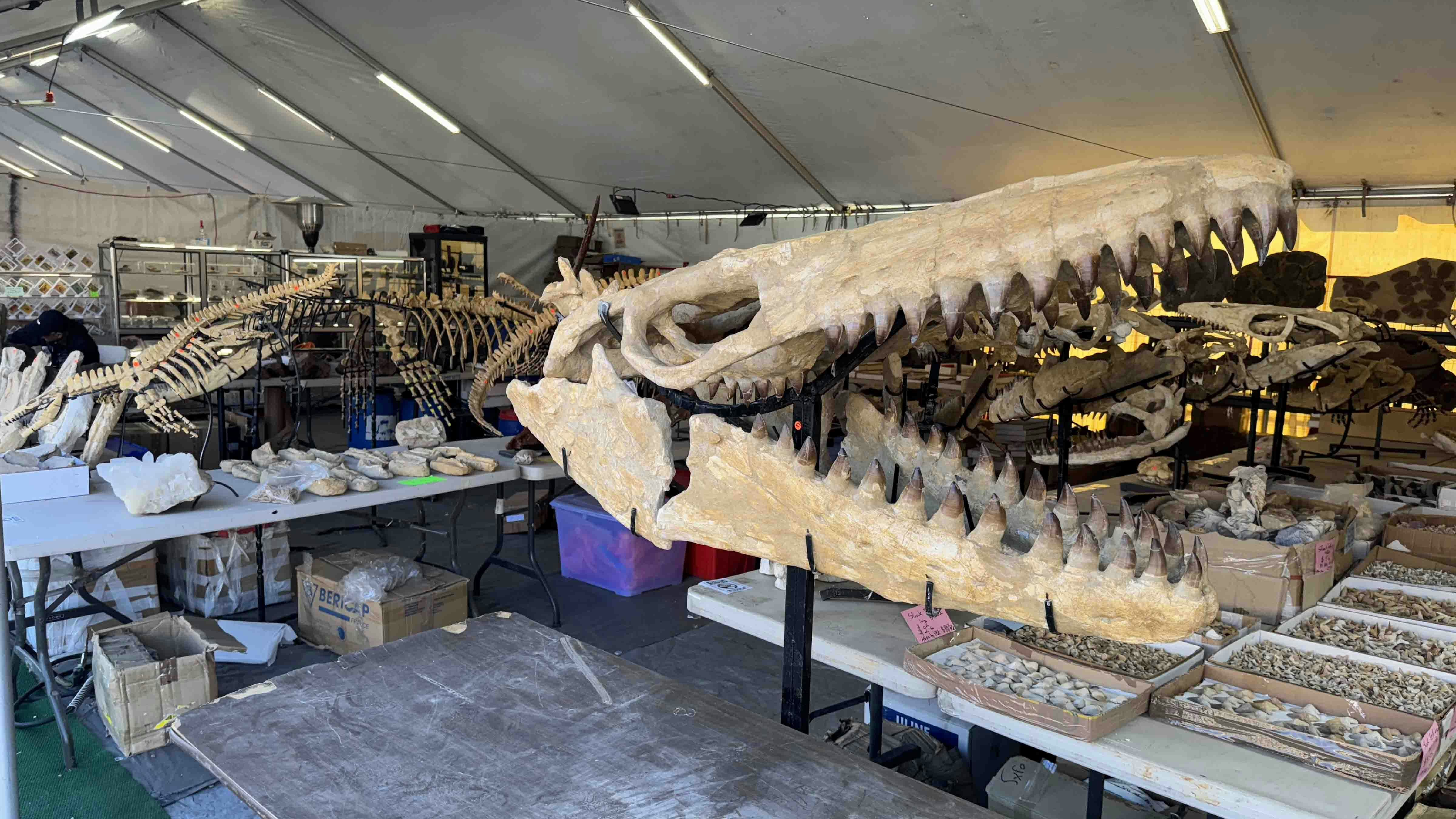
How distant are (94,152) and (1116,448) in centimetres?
1430

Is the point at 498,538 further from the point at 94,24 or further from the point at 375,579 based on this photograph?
the point at 94,24

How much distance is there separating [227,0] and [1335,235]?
992 centimetres

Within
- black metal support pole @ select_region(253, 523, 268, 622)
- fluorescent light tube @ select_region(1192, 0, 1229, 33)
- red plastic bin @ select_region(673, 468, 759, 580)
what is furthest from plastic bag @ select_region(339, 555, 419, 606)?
fluorescent light tube @ select_region(1192, 0, 1229, 33)

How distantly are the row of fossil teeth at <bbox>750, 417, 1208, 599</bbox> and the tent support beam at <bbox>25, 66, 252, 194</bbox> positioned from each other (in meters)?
11.7

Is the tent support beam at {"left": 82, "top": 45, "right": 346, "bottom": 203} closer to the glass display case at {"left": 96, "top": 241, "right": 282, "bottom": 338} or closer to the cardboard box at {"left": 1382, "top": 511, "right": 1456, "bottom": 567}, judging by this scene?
the glass display case at {"left": 96, "top": 241, "right": 282, "bottom": 338}

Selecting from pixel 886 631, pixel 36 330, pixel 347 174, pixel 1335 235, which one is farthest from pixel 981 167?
pixel 347 174

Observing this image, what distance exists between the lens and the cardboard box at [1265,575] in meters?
3.14

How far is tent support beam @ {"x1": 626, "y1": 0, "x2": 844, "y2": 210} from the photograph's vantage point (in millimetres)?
7488

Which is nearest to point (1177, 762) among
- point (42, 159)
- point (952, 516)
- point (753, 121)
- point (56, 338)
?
point (952, 516)

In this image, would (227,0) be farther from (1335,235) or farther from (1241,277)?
(1335,235)

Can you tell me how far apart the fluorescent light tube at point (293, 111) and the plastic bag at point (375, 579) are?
7.79 meters

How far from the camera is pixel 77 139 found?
1295cm

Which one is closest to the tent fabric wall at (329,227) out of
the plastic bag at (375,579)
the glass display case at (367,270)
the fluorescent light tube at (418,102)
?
the glass display case at (367,270)

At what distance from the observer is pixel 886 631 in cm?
291
